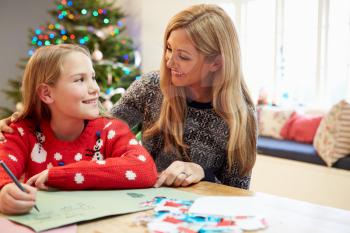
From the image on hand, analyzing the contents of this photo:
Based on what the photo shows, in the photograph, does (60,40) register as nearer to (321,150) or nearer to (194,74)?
(321,150)

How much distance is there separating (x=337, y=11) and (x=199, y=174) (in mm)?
3452

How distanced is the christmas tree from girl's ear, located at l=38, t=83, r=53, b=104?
2.56 metres

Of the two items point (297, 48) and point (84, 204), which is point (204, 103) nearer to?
point (84, 204)

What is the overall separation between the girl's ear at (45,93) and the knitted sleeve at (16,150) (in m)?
0.10

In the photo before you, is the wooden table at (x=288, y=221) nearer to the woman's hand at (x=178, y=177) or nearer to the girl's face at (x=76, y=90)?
the woman's hand at (x=178, y=177)

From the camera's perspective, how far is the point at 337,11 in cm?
413

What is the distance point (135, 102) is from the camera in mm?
1622

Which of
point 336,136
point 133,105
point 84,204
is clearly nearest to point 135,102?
point 133,105

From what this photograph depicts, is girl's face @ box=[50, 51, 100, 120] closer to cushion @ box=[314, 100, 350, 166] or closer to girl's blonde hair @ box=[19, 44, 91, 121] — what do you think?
girl's blonde hair @ box=[19, 44, 91, 121]

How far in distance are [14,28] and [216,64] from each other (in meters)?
4.29

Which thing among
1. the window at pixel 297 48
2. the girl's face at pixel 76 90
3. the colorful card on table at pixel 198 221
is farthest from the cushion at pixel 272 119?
the colorful card on table at pixel 198 221

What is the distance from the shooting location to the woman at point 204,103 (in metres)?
1.42

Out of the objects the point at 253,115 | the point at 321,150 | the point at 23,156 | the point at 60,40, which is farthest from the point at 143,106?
the point at 60,40

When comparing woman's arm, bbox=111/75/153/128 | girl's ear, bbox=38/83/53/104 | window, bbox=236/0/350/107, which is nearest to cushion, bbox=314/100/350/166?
window, bbox=236/0/350/107
